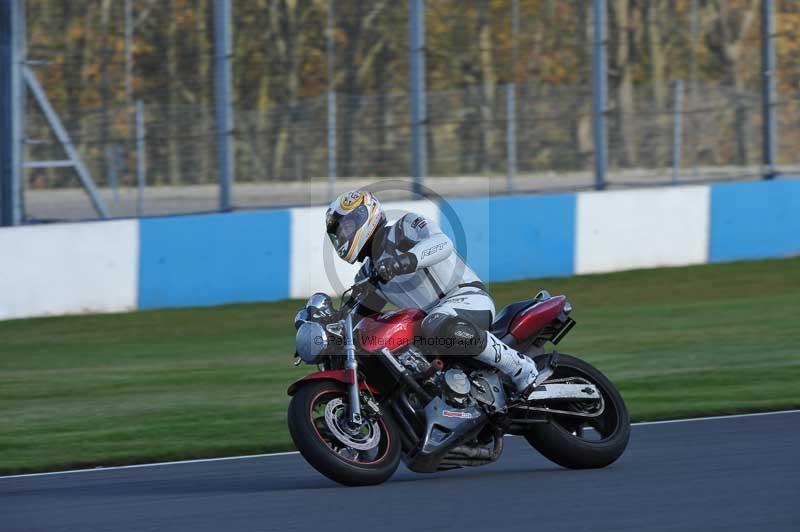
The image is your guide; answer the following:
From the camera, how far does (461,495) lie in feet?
22.8

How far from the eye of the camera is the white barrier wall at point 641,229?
1741 centimetres

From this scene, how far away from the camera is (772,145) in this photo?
1992 cm

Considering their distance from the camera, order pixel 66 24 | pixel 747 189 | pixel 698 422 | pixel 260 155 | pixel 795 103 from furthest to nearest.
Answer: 1. pixel 795 103
2. pixel 747 189
3. pixel 260 155
4. pixel 66 24
5. pixel 698 422

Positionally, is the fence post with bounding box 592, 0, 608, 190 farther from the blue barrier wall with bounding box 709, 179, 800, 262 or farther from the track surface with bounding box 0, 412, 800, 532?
the track surface with bounding box 0, 412, 800, 532

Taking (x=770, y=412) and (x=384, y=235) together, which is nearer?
(x=384, y=235)

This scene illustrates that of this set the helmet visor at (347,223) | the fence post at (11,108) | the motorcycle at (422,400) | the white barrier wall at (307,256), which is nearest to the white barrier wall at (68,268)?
the fence post at (11,108)

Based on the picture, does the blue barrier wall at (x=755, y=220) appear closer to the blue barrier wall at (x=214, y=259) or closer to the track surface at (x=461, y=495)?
the blue barrier wall at (x=214, y=259)

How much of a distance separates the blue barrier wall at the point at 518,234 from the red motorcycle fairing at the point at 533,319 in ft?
29.1

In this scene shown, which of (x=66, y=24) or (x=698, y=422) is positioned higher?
→ (x=66, y=24)

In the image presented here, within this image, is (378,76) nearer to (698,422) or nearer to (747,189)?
(747,189)

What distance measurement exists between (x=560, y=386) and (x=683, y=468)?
2.39ft

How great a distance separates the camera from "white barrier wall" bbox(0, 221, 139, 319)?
14.0m

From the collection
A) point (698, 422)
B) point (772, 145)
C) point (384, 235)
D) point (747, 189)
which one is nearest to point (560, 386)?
point (384, 235)

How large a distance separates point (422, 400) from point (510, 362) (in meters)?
0.47
